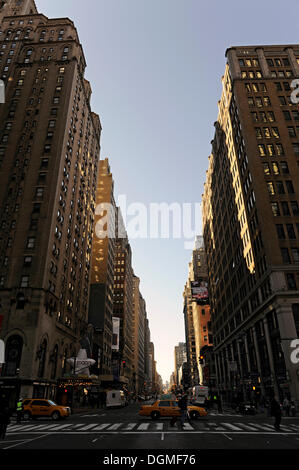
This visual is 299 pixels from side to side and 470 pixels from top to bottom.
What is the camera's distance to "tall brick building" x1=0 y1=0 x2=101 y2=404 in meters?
45.8

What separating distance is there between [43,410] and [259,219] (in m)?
35.5

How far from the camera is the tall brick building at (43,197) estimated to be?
45.8m

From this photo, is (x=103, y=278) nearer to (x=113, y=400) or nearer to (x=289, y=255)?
(x=113, y=400)

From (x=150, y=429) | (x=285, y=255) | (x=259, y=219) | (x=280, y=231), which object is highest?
(x=259, y=219)

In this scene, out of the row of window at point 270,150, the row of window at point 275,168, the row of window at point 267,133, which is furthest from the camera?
the row of window at point 267,133

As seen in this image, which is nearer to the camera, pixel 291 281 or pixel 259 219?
pixel 291 281

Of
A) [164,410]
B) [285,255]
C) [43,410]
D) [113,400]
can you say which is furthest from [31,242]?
[285,255]

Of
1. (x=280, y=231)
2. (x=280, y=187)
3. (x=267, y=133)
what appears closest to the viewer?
(x=280, y=231)

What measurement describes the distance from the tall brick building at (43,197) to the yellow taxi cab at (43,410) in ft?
48.4

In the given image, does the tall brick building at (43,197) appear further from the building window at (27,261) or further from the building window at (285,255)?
the building window at (285,255)

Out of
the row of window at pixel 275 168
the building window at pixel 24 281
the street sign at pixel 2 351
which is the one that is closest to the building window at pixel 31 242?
the building window at pixel 24 281

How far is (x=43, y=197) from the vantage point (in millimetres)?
53969

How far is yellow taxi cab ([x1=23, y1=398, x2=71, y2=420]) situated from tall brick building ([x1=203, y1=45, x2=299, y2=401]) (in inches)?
855
